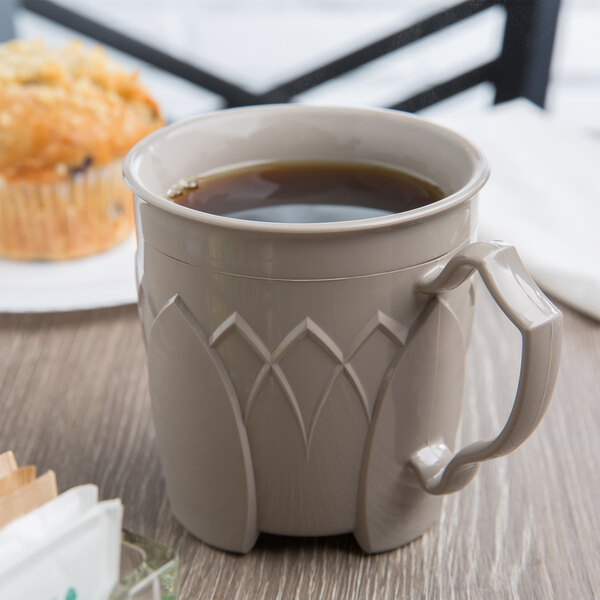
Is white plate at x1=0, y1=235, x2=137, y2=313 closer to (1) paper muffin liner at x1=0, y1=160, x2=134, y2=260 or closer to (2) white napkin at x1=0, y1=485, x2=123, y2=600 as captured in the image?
(1) paper muffin liner at x1=0, y1=160, x2=134, y2=260

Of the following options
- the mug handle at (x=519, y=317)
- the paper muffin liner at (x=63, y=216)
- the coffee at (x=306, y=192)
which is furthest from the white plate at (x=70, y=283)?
the mug handle at (x=519, y=317)

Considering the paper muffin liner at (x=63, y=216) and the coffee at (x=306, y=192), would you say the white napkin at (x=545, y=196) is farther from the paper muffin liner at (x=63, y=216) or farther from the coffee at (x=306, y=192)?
the paper muffin liner at (x=63, y=216)

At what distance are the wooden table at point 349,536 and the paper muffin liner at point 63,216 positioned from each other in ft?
0.35

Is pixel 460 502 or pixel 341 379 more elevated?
pixel 341 379

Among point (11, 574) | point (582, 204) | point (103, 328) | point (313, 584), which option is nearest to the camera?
point (11, 574)

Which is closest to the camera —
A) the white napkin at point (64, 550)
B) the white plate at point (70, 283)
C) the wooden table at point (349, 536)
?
the white napkin at point (64, 550)

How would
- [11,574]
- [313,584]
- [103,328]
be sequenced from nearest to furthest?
[11,574]
[313,584]
[103,328]

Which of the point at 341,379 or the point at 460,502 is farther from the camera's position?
the point at 460,502

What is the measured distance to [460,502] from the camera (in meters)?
0.48

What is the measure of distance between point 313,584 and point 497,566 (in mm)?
102

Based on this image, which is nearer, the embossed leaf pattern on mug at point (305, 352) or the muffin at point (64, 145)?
the embossed leaf pattern on mug at point (305, 352)

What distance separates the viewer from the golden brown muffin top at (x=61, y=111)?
26.9 inches

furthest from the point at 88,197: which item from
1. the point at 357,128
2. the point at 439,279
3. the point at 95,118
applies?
the point at 439,279

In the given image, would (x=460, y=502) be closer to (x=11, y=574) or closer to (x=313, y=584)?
(x=313, y=584)
